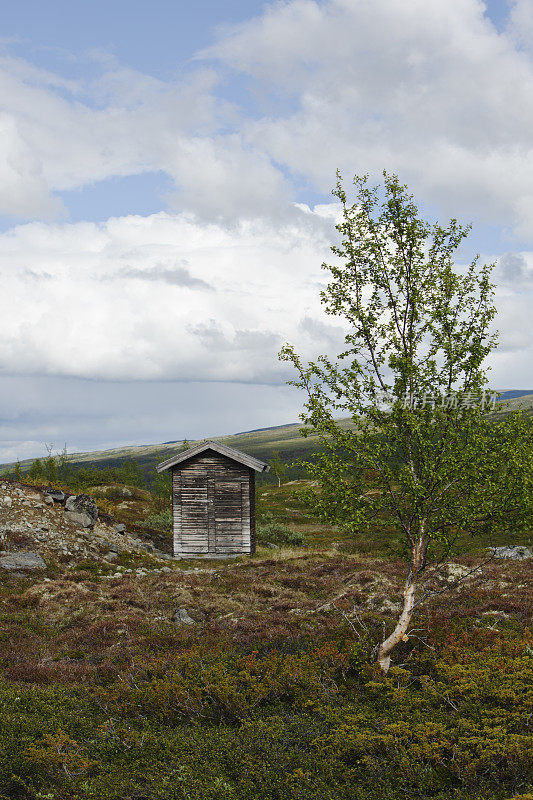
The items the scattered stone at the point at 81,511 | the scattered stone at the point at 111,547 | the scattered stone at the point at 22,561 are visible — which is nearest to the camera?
the scattered stone at the point at 22,561

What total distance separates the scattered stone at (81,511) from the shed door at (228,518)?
6856 millimetres

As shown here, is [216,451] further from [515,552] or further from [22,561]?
[515,552]

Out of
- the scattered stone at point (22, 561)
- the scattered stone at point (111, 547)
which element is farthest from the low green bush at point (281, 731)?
the scattered stone at point (111, 547)

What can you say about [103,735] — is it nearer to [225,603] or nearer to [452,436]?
[452,436]

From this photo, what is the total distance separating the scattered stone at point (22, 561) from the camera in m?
21.9

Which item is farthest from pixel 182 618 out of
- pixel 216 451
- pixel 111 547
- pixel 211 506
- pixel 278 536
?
pixel 278 536

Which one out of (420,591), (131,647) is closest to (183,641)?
(131,647)

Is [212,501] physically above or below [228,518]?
above

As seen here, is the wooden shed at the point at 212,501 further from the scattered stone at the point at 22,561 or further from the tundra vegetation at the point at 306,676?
the tundra vegetation at the point at 306,676

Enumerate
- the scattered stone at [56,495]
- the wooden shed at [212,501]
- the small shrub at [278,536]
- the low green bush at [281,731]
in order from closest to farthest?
the low green bush at [281,731] → the scattered stone at [56,495] → the wooden shed at [212,501] → the small shrub at [278,536]

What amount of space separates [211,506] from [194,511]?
1037 millimetres

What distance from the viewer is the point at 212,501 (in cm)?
3086

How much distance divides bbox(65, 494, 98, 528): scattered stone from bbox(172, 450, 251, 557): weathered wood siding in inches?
181

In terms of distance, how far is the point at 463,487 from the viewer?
11.6 meters
